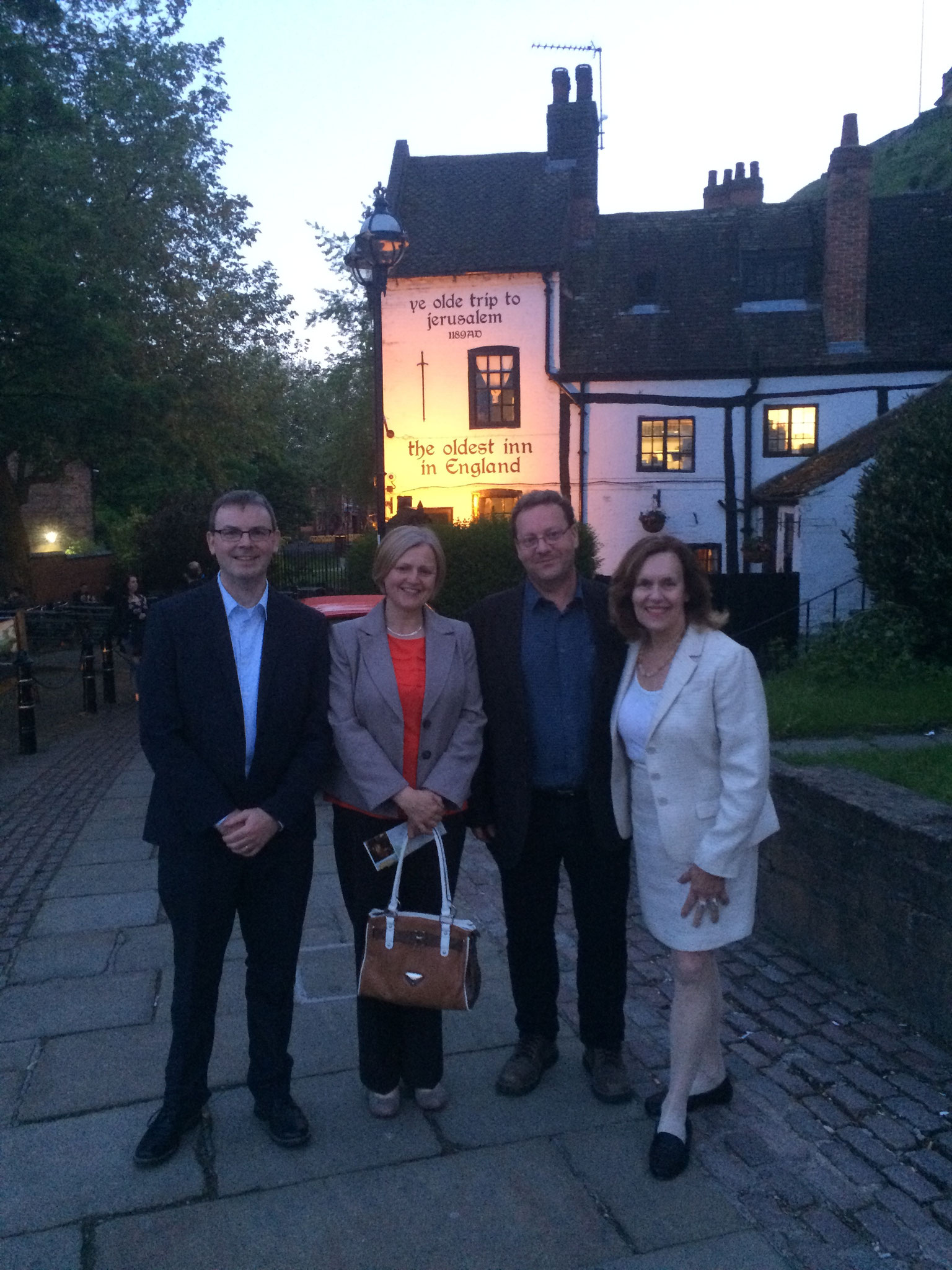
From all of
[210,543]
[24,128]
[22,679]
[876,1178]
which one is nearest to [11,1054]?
[210,543]

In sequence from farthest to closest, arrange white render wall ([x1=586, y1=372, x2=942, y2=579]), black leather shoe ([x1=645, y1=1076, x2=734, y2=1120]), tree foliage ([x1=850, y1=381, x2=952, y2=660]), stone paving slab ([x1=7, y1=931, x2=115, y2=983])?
white render wall ([x1=586, y1=372, x2=942, y2=579])
tree foliage ([x1=850, y1=381, x2=952, y2=660])
stone paving slab ([x1=7, y1=931, x2=115, y2=983])
black leather shoe ([x1=645, y1=1076, x2=734, y2=1120])

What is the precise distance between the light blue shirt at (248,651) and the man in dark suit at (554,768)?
74 cm

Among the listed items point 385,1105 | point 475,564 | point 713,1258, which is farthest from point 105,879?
point 475,564

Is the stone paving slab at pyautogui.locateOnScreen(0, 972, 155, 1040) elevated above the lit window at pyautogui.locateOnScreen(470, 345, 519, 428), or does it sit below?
below

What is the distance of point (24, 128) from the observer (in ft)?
57.4

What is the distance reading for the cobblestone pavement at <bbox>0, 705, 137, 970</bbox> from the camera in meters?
5.99

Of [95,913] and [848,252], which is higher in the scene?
[848,252]

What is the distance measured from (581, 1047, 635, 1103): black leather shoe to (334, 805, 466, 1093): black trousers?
537 mm

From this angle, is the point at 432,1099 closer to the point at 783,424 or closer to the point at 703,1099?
the point at 703,1099

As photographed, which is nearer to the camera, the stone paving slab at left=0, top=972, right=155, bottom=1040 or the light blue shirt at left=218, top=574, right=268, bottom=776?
the light blue shirt at left=218, top=574, right=268, bottom=776

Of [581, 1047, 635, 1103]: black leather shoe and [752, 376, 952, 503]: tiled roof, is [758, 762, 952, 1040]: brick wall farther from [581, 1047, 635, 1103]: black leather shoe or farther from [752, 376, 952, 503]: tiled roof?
[752, 376, 952, 503]: tiled roof

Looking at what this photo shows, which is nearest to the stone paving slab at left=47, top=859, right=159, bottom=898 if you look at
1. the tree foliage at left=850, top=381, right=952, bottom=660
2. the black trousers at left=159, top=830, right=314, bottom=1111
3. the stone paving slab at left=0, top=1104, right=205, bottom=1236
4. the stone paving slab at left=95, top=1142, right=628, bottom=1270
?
the stone paving slab at left=0, top=1104, right=205, bottom=1236

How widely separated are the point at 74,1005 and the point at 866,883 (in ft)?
10.9

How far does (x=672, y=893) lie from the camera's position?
3268 mm
